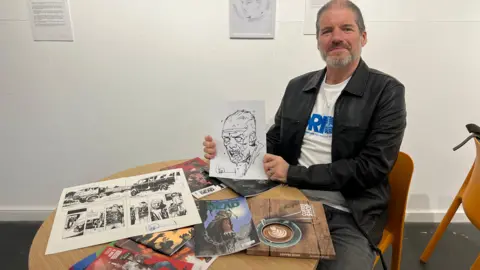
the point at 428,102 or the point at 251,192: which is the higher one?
the point at 428,102

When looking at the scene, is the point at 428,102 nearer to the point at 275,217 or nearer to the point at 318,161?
the point at 318,161

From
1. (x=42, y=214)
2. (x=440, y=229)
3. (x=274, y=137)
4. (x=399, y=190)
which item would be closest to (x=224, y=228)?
(x=274, y=137)

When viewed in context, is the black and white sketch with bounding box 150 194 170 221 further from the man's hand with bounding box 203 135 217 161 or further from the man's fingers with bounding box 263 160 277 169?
the man's fingers with bounding box 263 160 277 169

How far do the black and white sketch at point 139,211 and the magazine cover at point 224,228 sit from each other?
17 cm

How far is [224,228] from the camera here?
948 millimetres

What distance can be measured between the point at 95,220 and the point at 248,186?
0.53 meters

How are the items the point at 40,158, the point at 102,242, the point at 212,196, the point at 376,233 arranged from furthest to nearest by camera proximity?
the point at 40,158 < the point at 376,233 < the point at 212,196 < the point at 102,242

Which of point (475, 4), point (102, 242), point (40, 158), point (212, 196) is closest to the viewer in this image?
point (102, 242)

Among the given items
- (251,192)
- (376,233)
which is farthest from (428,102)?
(251,192)

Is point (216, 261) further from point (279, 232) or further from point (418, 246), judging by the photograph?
point (418, 246)

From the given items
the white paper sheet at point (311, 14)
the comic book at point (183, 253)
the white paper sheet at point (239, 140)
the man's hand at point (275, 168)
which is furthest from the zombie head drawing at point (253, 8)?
the comic book at point (183, 253)

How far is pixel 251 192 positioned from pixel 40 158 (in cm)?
180

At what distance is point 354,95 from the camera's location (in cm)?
134

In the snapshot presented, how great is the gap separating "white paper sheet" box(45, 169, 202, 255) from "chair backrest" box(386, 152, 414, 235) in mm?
932
